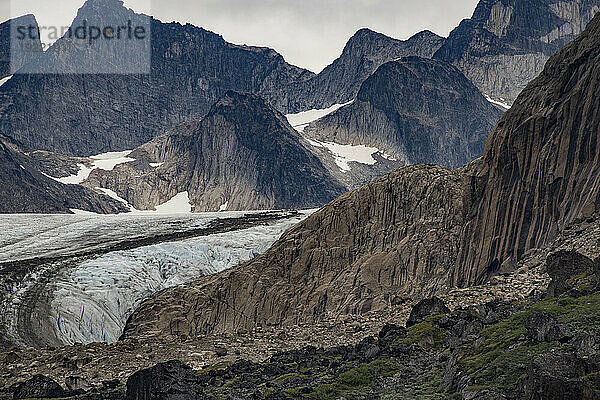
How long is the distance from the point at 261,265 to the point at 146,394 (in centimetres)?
4144

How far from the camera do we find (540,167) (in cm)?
4338

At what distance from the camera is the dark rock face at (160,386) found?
19500 mm

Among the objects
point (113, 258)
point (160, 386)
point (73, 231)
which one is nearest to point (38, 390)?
point (160, 386)

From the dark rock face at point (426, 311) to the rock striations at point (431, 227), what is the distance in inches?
444

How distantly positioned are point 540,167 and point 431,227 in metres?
12.3

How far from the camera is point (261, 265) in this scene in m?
61.4

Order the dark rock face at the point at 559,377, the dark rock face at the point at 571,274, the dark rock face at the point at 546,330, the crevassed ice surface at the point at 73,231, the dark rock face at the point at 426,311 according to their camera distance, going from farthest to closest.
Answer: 1. the crevassed ice surface at the point at 73,231
2. the dark rock face at the point at 426,311
3. the dark rock face at the point at 571,274
4. the dark rock face at the point at 546,330
5. the dark rock face at the point at 559,377

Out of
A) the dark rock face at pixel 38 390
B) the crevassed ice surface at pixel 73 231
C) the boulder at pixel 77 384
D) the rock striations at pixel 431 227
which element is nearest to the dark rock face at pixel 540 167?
the rock striations at pixel 431 227

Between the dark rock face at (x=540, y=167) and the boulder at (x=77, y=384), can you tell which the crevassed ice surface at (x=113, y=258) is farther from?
the dark rock face at (x=540, y=167)

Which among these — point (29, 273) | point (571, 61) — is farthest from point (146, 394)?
point (29, 273)

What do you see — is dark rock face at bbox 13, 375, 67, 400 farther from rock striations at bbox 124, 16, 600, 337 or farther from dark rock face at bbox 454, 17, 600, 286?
dark rock face at bbox 454, 17, 600, 286

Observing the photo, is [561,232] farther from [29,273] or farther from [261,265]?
[29,273]

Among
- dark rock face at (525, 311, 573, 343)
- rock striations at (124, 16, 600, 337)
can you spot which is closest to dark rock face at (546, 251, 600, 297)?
dark rock face at (525, 311, 573, 343)

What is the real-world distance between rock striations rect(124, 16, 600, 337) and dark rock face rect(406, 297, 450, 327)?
11278 millimetres
